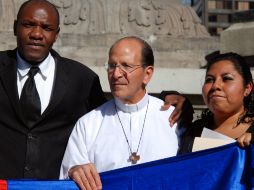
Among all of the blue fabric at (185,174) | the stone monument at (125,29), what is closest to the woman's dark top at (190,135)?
the blue fabric at (185,174)

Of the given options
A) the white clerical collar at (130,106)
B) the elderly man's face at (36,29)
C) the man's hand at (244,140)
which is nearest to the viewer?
the man's hand at (244,140)

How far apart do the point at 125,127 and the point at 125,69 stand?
0.30m

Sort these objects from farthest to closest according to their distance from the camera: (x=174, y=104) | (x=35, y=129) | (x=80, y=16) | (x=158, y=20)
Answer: (x=158, y=20)
(x=80, y=16)
(x=35, y=129)
(x=174, y=104)

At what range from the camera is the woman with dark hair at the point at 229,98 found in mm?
2955

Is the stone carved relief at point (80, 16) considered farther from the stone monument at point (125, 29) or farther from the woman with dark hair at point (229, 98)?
the woman with dark hair at point (229, 98)

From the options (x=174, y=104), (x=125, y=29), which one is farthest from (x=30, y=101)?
(x=125, y=29)

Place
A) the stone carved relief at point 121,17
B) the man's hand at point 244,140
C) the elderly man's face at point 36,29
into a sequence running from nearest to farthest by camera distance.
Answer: the man's hand at point 244,140, the elderly man's face at point 36,29, the stone carved relief at point 121,17

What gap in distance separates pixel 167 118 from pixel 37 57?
76cm

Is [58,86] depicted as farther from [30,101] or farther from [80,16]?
[80,16]

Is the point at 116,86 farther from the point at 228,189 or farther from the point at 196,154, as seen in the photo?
the point at 228,189

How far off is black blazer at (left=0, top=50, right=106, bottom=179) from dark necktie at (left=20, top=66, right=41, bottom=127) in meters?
0.03

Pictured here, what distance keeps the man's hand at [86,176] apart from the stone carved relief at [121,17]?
5.08m

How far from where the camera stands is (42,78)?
3.49 metres

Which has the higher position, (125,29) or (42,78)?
(125,29)
